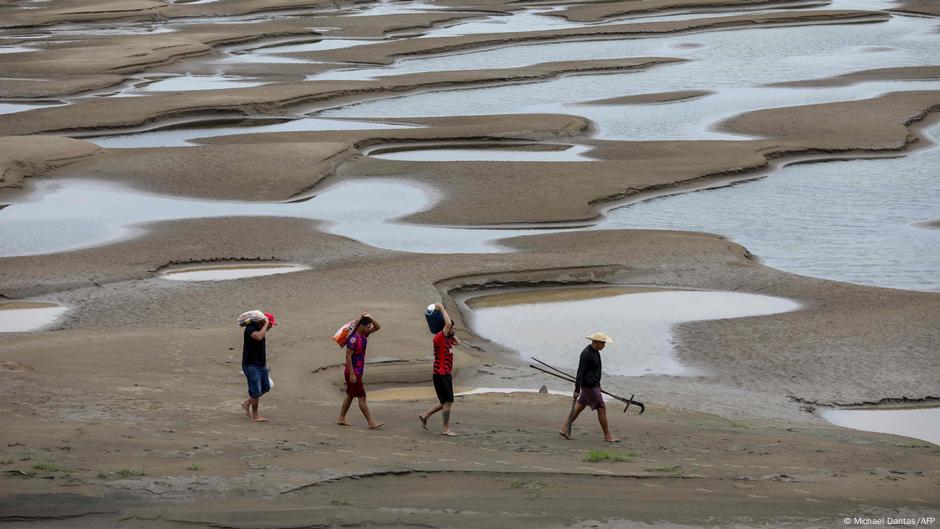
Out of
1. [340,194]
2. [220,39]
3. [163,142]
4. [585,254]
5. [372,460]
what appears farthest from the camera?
[220,39]

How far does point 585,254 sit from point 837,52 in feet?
125

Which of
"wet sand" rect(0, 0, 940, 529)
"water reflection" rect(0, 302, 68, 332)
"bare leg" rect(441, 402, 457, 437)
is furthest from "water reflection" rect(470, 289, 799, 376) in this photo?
"water reflection" rect(0, 302, 68, 332)

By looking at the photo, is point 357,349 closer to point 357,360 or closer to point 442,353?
point 357,360

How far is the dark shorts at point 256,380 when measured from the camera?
13016 mm

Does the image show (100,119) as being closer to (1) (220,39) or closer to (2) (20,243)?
(2) (20,243)

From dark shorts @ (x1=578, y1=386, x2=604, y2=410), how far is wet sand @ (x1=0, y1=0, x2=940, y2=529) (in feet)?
1.44

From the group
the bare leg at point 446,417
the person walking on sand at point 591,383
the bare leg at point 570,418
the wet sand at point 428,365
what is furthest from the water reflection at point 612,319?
the bare leg at point 446,417

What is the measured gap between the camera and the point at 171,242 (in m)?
25.4

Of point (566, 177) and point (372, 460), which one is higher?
point (372, 460)

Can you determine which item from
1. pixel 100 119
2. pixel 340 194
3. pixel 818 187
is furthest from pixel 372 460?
pixel 100 119

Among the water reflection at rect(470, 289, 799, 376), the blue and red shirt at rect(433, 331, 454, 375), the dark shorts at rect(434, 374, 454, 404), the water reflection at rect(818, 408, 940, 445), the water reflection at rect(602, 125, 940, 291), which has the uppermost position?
the blue and red shirt at rect(433, 331, 454, 375)

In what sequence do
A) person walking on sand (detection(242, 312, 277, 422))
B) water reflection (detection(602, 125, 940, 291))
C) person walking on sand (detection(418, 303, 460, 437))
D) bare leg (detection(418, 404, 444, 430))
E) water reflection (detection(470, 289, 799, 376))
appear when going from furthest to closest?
water reflection (detection(602, 125, 940, 291)) → water reflection (detection(470, 289, 799, 376)) → bare leg (detection(418, 404, 444, 430)) → person walking on sand (detection(242, 312, 277, 422)) → person walking on sand (detection(418, 303, 460, 437))

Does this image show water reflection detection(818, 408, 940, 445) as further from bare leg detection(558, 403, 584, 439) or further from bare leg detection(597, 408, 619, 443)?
bare leg detection(558, 403, 584, 439)

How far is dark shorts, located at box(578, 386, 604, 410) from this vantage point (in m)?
13.1
